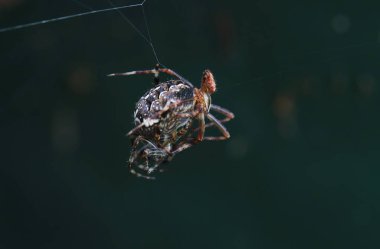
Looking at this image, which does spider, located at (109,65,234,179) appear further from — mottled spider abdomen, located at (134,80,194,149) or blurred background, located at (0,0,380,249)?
blurred background, located at (0,0,380,249)

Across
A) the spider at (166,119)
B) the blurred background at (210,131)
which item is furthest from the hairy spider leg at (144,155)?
the blurred background at (210,131)

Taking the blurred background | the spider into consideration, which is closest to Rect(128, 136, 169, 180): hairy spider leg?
the spider

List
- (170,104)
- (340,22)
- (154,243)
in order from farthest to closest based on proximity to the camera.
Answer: (154,243)
(340,22)
(170,104)

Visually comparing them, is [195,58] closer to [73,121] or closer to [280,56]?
[280,56]

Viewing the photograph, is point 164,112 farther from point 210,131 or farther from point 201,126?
point 210,131

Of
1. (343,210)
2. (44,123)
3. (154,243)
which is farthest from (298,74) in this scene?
(44,123)

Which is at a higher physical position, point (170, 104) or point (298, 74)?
point (170, 104)
